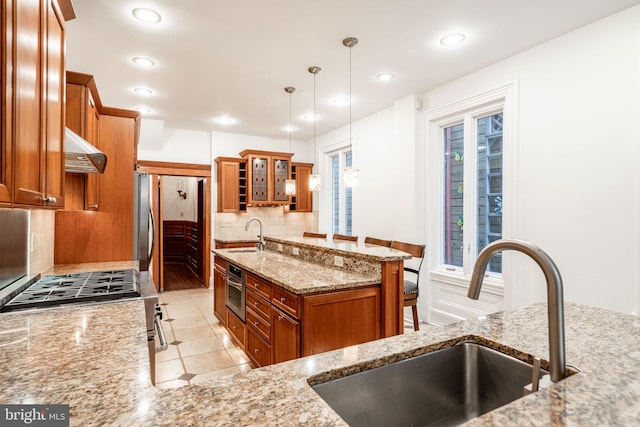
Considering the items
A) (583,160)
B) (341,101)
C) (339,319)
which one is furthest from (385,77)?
(339,319)

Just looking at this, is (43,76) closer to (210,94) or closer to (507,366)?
(507,366)

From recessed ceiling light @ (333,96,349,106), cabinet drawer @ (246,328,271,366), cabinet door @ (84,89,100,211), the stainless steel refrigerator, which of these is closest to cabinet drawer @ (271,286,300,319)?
cabinet drawer @ (246,328,271,366)

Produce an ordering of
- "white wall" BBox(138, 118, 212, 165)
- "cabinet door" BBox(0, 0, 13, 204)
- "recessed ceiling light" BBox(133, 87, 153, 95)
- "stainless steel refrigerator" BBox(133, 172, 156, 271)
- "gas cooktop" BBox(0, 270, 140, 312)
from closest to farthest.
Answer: "cabinet door" BBox(0, 0, 13, 204)
"gas cooktop" BBox(0, 270, 140, 312)
"stainless steel refrigerator" BBox(133, 172, 156, 271)
"recessed ceiling light" BBox(133, 87, 153, 95)
"white wall" BBox(138, 118, 212, 165)

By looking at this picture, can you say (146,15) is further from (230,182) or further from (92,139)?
(230,182)

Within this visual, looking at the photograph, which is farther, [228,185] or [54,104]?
[228,185]

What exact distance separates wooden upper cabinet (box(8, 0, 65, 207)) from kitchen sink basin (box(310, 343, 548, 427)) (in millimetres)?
1120

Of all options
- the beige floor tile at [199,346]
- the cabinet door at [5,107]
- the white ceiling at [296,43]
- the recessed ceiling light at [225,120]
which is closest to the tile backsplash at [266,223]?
the recessed ceiling light at [225,120]

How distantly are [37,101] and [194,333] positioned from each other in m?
3.10

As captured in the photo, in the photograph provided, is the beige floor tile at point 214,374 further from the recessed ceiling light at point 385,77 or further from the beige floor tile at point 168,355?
the recessed ceiling light at point 385,77

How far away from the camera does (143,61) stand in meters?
3.34

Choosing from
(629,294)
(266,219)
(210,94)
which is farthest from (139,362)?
(266,219)

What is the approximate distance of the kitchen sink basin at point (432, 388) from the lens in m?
0.94

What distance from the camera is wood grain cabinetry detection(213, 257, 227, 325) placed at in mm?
3654

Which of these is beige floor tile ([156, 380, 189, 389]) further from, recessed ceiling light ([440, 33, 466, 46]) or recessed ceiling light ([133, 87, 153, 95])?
recessed ceiling light ([440, 33, 466, 46])
